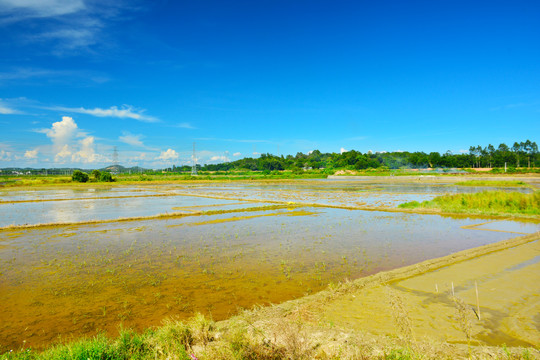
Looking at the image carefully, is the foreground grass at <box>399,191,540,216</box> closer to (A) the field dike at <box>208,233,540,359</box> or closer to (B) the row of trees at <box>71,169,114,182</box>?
(A) the field dike at <box>208,233,540,359</box>

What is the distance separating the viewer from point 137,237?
12.8 m

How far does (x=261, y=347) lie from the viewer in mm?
3943

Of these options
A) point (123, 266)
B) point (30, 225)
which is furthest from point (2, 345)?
point (30, 225)

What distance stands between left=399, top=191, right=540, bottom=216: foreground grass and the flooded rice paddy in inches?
93.8

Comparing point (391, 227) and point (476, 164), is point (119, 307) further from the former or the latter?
point (476, 164)

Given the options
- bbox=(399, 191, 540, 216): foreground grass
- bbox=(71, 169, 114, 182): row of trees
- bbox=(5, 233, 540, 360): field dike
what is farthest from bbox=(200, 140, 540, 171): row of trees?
bbox=(5, 233, 540, 360): field dike

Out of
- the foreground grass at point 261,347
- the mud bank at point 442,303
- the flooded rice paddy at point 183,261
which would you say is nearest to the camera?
the foreground grass at point 261,347

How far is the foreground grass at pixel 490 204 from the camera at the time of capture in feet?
60.5

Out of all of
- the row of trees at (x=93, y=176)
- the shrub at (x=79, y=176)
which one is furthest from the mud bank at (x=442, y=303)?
the row of trees at (x=93, y=176)

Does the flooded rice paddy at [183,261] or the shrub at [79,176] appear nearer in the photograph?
the flooded rice paddy at [183,261]

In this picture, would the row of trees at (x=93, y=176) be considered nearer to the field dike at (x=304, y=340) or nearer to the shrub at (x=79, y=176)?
the shrub at (x=79, y=176)

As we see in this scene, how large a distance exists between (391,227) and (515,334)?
992 centimetres

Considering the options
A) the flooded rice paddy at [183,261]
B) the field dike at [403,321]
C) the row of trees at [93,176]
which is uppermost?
the row of trees at [93,176]

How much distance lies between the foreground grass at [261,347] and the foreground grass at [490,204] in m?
17.9
